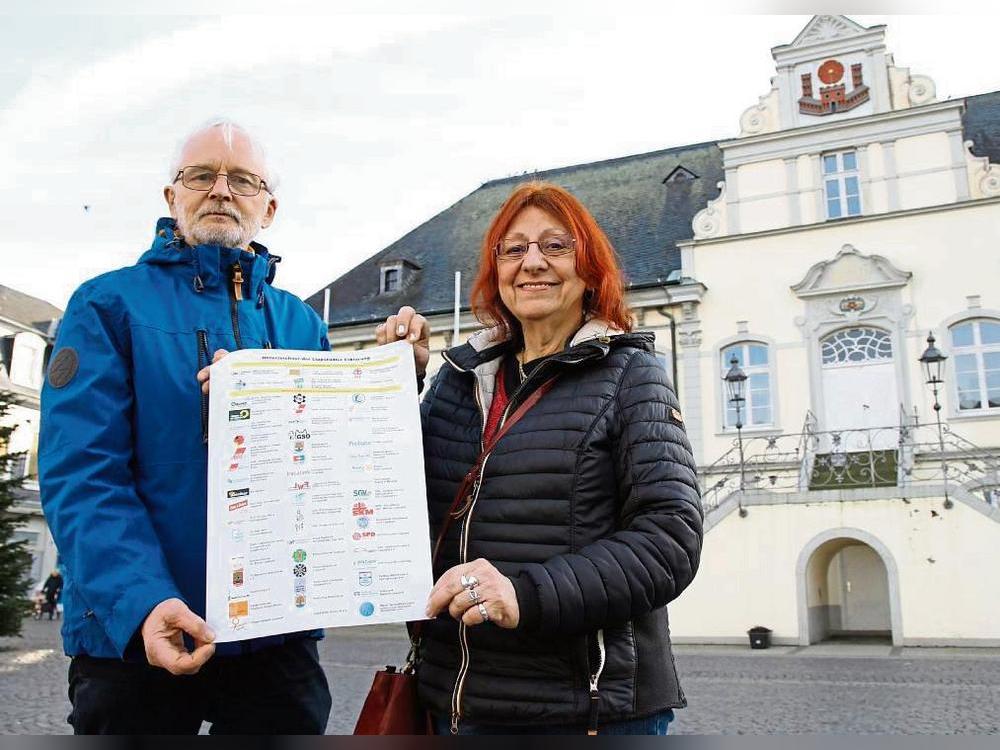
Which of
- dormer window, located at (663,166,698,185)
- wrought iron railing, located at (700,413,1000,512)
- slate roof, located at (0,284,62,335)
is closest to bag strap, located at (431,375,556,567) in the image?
wrought iron railing, located at (700,413,1000,512)

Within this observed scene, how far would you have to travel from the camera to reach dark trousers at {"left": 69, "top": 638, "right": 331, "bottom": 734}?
2.07 meters

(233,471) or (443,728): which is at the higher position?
(233,471)

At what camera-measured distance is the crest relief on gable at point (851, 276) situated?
734 inches

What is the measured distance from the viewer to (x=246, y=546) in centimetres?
191

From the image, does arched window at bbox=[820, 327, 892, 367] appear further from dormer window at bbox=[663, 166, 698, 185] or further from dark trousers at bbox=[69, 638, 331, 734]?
dark trousers at bbox=[69, 638, 331, 734]

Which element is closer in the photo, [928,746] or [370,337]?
[928,746]

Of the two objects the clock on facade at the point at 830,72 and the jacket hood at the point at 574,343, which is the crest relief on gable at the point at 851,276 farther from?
the jacket hood at the point at 574,343

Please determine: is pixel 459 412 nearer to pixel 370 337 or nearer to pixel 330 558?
pixel 330 558

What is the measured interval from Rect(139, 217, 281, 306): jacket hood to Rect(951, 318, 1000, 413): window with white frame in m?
18.2

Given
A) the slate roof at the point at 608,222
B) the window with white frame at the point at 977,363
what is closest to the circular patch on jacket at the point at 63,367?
the window with white frame at the point at 977,363

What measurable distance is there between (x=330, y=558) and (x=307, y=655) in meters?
0.52

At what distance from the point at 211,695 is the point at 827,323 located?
18.6 meters

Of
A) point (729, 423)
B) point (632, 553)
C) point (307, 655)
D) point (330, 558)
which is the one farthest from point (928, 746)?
point (729, 423)

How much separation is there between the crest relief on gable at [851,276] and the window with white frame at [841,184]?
1.07 metres
